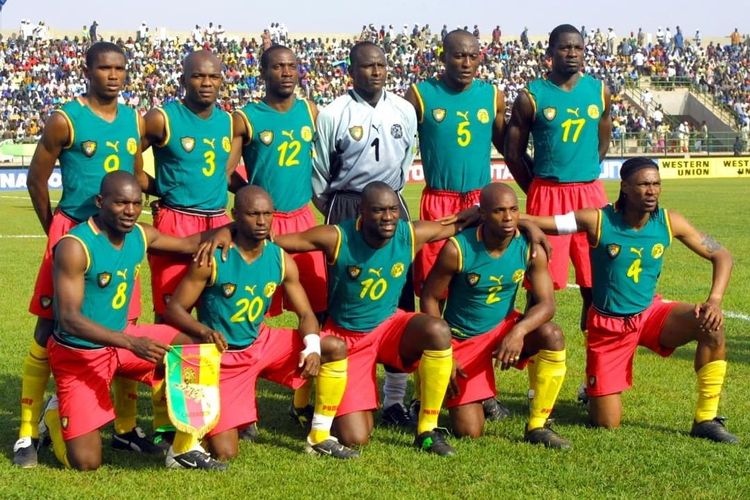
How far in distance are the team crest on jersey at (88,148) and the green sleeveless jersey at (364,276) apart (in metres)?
1.51

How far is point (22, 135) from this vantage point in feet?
123

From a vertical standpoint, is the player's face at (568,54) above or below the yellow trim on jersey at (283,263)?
above

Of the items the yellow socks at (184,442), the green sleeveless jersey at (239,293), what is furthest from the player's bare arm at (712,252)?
the yellow socks at (184,442)

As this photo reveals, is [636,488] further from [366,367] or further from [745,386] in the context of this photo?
[745,386]

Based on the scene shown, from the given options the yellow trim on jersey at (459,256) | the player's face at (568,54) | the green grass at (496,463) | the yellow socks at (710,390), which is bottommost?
the green grass at (496,463)

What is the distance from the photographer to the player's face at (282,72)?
7.02 m

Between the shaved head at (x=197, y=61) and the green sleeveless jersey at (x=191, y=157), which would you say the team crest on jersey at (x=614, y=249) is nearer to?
the green sleeveless jersey at (x=191, y=157)

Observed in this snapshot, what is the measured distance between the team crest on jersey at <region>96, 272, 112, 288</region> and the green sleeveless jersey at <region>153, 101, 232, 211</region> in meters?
1.03

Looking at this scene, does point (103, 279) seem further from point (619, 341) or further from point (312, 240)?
point (619, 341)

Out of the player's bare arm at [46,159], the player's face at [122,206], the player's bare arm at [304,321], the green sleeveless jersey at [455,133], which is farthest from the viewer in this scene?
the green sleeveless jersey at [455,133]

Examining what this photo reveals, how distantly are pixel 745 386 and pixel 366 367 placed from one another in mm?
A: 2943

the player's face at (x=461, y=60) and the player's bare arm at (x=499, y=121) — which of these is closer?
the player's face at (x=461, y=60)

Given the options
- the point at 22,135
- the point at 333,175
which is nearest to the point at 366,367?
the point at 333,175

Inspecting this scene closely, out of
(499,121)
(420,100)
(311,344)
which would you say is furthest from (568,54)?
(311,344)
